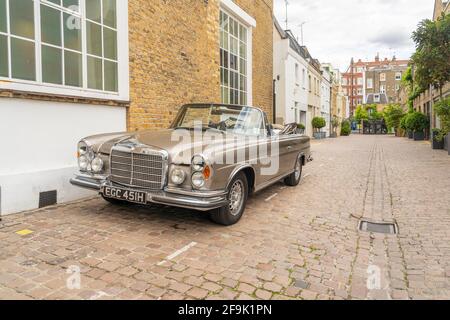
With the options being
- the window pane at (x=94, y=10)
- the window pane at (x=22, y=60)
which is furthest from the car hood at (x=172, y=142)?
the window pane at (x=94, y=10)

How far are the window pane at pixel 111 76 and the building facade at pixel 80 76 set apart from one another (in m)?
0.02

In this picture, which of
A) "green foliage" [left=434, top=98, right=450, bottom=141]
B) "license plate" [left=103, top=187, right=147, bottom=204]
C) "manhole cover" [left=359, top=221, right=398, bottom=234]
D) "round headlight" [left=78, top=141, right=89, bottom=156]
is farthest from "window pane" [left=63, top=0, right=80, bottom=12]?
"green foliage" [left=434, top=98, right=450, bottom=141]

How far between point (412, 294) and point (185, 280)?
6.24ft

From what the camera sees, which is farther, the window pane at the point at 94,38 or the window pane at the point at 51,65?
the window pane at the point at 94,38

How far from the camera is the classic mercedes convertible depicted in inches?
157

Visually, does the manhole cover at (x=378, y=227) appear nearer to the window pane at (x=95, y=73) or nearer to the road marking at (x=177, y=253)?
the road marking at (x=177, y=253)

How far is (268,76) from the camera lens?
15.4 meters

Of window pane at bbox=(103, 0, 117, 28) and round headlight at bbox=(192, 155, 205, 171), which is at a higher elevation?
window pane at bbox=(103, 0, 117, 28)

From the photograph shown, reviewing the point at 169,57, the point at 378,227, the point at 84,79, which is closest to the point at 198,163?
the point at 378,227

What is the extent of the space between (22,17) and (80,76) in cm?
123

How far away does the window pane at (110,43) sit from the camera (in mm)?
6551

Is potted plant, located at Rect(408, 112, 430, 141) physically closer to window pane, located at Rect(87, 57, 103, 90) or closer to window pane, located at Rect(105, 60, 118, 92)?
window pane, located at Rect(105, 60, 118, 92)

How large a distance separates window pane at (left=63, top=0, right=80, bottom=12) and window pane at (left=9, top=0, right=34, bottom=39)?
2.22 feet
